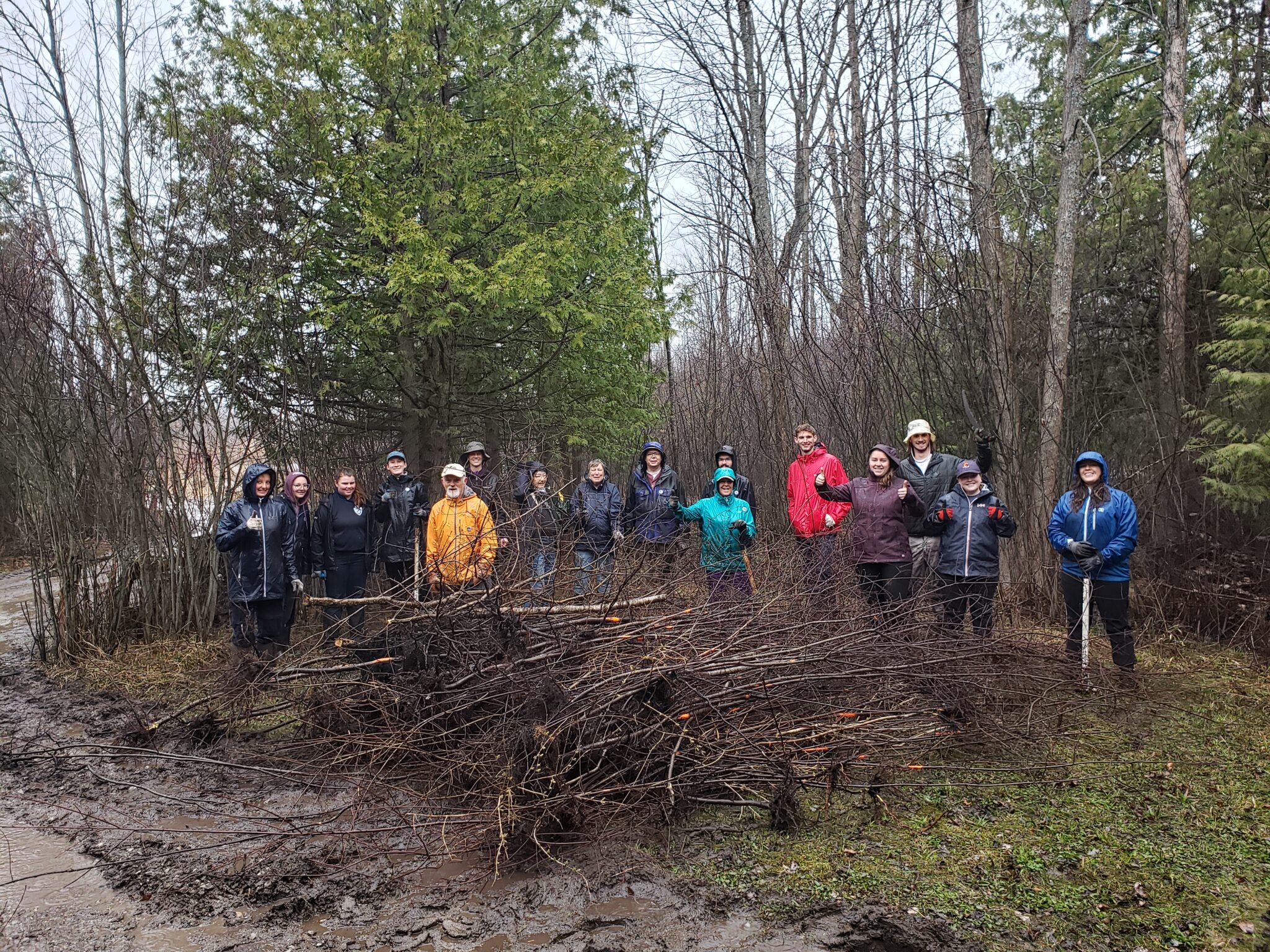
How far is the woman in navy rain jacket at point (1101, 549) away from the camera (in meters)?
5.51

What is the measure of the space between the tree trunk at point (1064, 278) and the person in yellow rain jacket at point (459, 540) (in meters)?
5.44

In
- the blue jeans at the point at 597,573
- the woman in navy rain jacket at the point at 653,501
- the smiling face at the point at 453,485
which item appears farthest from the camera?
the woman in navy rain jacket at the point at 653,501

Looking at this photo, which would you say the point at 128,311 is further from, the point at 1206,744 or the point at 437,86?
the point at 1206,744

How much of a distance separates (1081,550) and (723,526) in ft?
8.85

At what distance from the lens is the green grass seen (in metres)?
3.00

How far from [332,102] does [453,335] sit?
271cm

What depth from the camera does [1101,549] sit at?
18.5 feet

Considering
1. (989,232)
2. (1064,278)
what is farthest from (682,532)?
(1064,278)

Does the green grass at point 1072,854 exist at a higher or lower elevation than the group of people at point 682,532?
lower

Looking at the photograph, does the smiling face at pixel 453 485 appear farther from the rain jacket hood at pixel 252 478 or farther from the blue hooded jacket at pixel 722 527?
the blue hooded jacket at pixel 722 527

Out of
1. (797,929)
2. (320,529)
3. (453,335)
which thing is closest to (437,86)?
(453,335)

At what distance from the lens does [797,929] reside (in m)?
3.05

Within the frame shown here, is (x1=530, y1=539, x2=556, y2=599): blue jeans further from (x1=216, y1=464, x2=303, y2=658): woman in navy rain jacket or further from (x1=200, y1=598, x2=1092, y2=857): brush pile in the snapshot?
(x1=216, y1=464, x2=303, y2=658): woman in navy rain jacket

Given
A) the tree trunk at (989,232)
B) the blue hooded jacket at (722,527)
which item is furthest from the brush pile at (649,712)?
the tree trunk at (989,232)
